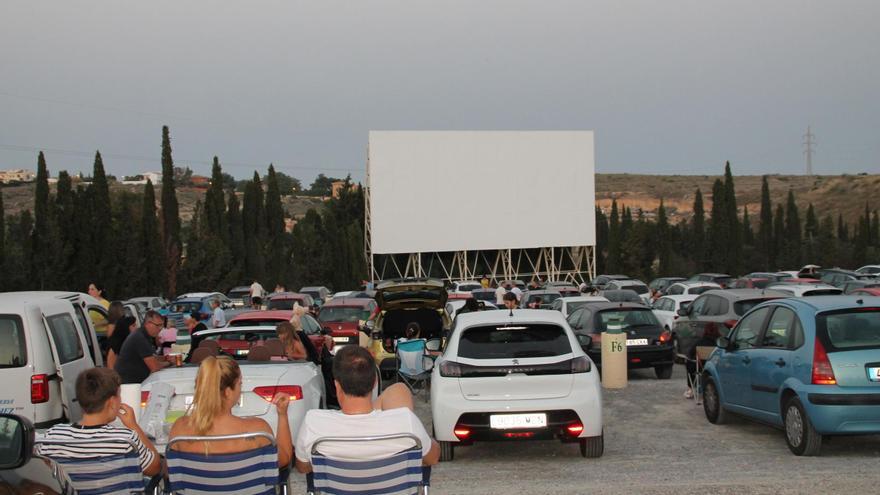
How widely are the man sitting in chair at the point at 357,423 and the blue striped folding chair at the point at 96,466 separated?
38.1 inches

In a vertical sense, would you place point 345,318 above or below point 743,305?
below

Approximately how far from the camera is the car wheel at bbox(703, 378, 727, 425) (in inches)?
481

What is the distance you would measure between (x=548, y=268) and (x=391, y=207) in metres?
14.3

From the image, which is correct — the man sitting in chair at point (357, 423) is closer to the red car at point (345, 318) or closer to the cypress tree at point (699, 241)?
the red car at point (345, 318)

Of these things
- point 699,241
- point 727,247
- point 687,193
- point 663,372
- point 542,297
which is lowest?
point 663,372

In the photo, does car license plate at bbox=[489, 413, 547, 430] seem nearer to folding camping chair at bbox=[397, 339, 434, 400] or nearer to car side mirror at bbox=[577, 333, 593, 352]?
folding camping chair at bbox=[397, 339, 434, 400]

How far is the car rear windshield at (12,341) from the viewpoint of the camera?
10.3m

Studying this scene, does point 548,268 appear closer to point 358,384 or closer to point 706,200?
point 358,384

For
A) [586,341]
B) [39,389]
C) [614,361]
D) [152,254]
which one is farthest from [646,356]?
[152,254]

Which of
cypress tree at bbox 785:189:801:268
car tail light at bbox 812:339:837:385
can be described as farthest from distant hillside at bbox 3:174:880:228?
car tail light at bbox 812:339:837:385

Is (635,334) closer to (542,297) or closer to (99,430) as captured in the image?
(99,430)

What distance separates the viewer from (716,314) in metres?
19.0

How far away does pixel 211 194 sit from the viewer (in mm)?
67125

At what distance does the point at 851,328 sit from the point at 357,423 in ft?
21.4
